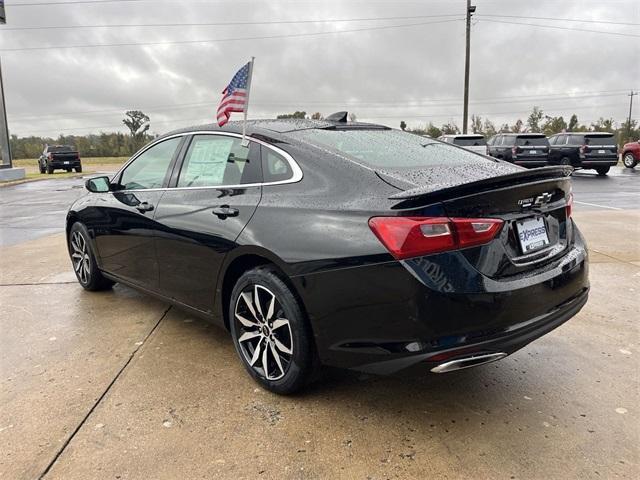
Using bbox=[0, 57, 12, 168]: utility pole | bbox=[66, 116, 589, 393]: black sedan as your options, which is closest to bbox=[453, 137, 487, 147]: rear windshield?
bbox=[66, 116, 589, 393]: black sedan

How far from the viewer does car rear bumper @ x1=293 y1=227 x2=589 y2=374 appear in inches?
89.2

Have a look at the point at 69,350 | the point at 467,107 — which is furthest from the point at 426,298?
the point at 467,107

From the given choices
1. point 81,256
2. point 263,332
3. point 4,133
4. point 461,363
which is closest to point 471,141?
point 81,256

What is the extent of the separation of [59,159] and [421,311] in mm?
33948

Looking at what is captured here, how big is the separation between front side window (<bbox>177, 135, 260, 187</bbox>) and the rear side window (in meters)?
0.06

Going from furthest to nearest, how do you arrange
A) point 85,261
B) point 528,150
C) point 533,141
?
point 533,141 → point 528,150 → point 85,261

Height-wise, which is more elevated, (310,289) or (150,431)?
(310,289)

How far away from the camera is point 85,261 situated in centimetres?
496

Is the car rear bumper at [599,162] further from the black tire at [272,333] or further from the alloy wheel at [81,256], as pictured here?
the black tire at [272,333]

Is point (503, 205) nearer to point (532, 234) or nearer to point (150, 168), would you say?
point (532, 234)

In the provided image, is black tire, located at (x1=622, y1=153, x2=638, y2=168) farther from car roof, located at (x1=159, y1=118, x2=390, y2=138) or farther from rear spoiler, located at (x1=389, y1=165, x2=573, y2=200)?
rear spoiler, located at (x1=389, y1=165, x2=573, y2=200)

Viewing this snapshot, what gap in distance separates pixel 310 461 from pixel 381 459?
327 millimetres

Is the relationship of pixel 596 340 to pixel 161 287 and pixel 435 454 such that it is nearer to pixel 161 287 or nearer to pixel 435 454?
pixel 435 454

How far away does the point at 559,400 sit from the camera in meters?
2.87
